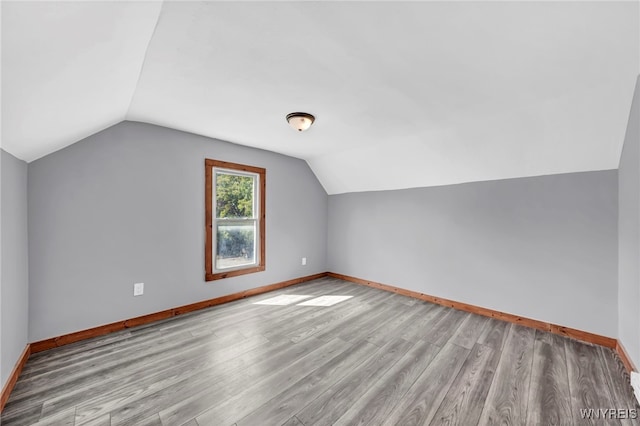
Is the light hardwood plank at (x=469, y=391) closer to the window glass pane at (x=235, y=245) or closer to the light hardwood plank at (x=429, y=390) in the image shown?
the light hardwood plank at (x=429, y=390)

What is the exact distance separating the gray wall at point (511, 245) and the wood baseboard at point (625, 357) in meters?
0.15

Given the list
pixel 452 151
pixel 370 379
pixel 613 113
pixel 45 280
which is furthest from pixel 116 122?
pixel 613 113

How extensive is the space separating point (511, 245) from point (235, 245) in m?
3.51

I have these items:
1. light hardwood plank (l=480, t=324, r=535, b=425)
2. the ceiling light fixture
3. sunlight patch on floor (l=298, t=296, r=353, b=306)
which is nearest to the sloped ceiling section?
the ceiling light fixture

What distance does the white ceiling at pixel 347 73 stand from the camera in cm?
124

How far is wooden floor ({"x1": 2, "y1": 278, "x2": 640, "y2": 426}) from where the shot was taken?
5.11 ft

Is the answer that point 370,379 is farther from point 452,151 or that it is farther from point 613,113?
point 613,113

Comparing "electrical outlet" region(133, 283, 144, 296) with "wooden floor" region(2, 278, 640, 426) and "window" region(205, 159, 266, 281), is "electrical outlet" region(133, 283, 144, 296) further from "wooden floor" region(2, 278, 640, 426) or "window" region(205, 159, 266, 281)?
"window" region(205, 159, 266, 281)

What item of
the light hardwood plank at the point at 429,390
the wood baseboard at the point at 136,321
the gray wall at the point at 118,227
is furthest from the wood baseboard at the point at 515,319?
the gray wall at the point at 118,227

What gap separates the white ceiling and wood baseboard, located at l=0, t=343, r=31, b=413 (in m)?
1.58

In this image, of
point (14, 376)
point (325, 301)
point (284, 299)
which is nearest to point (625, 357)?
point (325, 301)

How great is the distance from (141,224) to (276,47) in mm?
2376

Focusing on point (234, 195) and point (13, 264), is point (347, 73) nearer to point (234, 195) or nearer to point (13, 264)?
point (234, 195)

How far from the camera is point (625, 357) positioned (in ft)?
6.78
